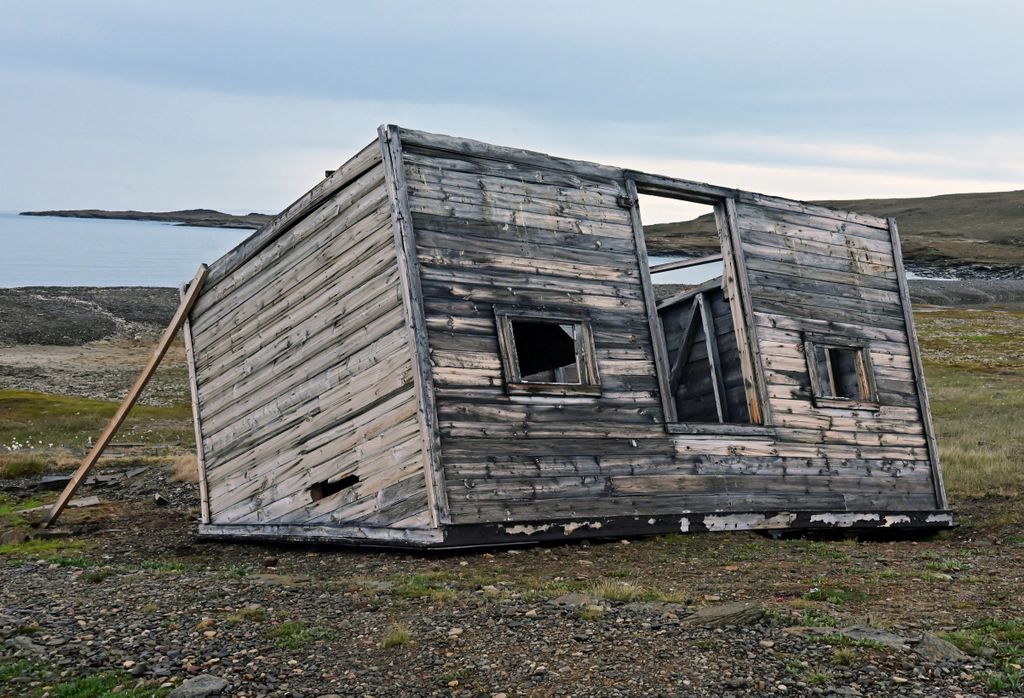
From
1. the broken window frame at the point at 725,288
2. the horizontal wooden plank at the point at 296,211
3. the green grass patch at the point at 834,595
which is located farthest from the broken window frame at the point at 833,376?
the horizontal wooden plank at the point at 296,211

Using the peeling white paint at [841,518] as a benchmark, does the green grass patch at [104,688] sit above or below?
above

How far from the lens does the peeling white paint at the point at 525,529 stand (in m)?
11.6

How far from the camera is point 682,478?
13.2 metres

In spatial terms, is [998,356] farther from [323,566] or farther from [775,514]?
[323,566]

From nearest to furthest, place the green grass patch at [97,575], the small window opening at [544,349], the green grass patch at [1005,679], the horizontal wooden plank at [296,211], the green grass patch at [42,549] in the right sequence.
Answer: the green grass patch at [1005,679]
the green grass patch at [97,575]
the horizontal wooden plank at [296,211]
the green grass patch at [42,549]
the small window opening at [544,349]

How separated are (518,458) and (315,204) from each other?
4.27 meters

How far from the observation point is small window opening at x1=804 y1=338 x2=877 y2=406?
15.7 meters

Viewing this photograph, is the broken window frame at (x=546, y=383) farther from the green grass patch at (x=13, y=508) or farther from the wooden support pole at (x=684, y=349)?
the green grass patch at (x=13, y=508)

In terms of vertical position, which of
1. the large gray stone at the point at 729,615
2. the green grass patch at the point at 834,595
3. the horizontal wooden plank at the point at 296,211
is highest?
the horizontal wooden plank at the point at 296,211

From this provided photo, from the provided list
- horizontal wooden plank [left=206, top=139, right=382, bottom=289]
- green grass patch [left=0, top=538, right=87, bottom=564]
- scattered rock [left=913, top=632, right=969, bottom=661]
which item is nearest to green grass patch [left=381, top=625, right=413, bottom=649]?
scattered rock [left=913, top=632, right=969, bottom=661]

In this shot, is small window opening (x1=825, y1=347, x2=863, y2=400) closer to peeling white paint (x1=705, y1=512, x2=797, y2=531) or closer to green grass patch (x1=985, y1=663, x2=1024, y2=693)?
peeling white paint (x1=705, y1=512, x2=797, y2=531)

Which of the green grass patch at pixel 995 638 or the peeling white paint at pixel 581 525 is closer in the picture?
the green grass patch at pixel 995 638

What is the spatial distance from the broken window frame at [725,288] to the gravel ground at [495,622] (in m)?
2.01

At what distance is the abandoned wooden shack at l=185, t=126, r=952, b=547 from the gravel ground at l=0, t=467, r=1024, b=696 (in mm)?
737
